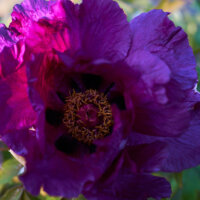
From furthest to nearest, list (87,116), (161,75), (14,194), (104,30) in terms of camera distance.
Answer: (14,194), (87,116), (104,30), (161,75)

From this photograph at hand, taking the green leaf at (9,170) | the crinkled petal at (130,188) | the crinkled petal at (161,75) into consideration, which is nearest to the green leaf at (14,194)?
the green leaf at (9,170)

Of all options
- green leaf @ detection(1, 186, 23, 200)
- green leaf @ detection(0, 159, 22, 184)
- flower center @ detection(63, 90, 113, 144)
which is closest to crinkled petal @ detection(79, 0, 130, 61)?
flower center @ detection(63, 90, 113, 144)

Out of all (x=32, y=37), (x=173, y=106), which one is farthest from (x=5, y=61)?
(x=173, y=106)

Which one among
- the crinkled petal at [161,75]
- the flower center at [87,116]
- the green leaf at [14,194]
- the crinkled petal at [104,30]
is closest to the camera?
the crinkled petal at [161,75]

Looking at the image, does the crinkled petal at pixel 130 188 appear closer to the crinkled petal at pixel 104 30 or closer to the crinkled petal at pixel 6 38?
the crinkled petal at pixel 104 30

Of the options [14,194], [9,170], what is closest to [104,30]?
[9,170]

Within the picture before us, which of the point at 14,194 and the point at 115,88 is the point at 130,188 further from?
the point at 14,194

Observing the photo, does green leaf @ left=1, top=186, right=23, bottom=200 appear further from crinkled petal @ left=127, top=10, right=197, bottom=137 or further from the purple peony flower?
crinkled petal @ left=127, top=10, right=197, bottom=137
